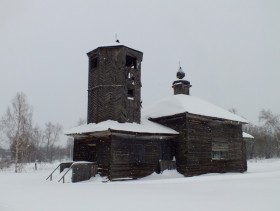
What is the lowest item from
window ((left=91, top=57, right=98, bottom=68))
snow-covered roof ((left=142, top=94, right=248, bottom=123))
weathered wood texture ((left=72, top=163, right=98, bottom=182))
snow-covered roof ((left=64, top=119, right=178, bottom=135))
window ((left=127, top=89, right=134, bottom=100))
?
weathered wood texture ((left=72, top=163, right=98, bottom=182))

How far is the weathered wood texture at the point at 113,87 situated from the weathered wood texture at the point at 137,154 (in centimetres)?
162

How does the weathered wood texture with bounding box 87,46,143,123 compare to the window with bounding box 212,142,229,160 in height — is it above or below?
above

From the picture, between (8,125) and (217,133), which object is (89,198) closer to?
(217,133)

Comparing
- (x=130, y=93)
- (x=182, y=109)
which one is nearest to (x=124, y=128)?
(x=130, y=93)

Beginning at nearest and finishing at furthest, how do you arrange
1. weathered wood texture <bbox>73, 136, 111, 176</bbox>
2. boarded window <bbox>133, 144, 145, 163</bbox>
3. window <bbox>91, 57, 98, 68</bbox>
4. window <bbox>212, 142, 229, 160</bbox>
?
weathered wood texture <bbox>73, 136, 111, 176</bbox>, boarded window <bbox>133, 144, 145, 163</bbox>, window <bbox>91, 57, 98, 68</bbox>, window <bbox>212, 142, 229, 160</bbox>

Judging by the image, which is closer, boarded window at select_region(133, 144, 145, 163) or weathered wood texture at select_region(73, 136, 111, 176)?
weathered wood texture at select_region(73, 136, 111, 176)

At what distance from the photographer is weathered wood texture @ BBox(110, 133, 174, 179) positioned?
19.5m

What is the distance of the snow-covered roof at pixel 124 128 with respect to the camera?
63.2 ft

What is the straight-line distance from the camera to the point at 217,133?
2483 cm

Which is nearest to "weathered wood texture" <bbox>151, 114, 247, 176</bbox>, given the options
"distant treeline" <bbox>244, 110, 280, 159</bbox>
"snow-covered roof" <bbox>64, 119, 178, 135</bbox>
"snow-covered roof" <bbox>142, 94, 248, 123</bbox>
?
"snow-covered roof" <bbox>142, 94, 248, 123</bbox>

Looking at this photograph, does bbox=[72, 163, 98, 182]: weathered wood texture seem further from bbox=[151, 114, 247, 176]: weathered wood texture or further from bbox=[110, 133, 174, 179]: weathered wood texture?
bbox=[151, 114, 247, 176]: weathered wood texture

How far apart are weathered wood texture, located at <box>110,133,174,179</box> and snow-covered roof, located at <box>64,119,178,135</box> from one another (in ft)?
1.47

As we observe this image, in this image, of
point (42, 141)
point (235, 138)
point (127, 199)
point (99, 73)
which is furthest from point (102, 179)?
point (42, 141)

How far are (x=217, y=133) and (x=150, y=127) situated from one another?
6.09 m
